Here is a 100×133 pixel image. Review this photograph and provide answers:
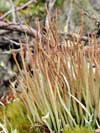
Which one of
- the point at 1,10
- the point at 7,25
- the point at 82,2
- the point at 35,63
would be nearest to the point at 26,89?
the point at 35,63

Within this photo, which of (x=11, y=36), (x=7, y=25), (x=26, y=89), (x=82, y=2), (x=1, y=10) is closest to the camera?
(x=26, y=89)

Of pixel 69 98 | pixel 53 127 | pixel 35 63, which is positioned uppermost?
pixel 35 63

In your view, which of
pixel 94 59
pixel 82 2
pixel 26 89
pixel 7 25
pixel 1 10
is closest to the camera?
pixel 94 59

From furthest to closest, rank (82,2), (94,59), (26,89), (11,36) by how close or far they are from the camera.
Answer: (82,2) → (11,36) → (26,89) → (94,59)

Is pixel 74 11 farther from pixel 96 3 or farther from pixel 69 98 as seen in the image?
pixel 69 98

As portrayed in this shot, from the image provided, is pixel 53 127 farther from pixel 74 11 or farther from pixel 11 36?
pixel 74 11

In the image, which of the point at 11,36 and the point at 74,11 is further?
the point at 74,11

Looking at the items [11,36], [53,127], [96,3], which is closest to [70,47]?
[53,127]

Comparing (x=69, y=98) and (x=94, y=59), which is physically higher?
(x=94, y=59)

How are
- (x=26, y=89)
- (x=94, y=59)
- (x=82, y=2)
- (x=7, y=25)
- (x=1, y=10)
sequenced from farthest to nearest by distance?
1. (x=82, y=2)
2. (x=1, y=10)
3. (x=7, y=25)
4. (x=26, y=89)
5. (x=94, y=59)
